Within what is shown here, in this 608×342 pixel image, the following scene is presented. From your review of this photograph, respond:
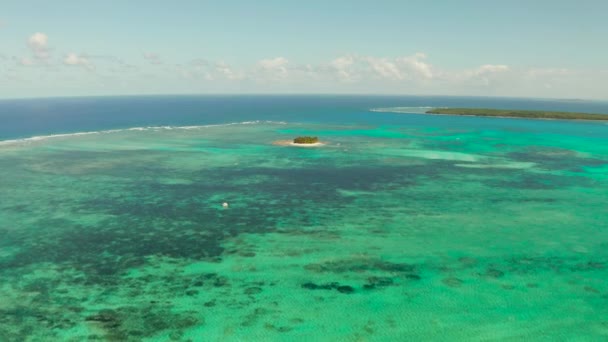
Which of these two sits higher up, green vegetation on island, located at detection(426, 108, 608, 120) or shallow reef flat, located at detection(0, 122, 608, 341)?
green vegetation on island, located at detection(426, 108, 608, 120)

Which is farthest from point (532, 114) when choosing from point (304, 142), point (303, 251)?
point (303, 251)

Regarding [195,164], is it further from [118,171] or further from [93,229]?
[93,229]

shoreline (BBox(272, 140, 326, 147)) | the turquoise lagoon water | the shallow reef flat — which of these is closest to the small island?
shoreline (BBox(272, 140, 326, 147))

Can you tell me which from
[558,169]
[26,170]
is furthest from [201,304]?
[558,169]

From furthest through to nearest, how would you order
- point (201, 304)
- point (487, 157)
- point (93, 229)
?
1. point (487, 157)
2. point (93, 229)
3. point (201, 304)

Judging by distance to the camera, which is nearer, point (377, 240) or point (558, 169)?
point (377, 240)

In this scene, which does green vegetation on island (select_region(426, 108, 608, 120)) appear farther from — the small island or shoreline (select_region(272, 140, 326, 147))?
the small island

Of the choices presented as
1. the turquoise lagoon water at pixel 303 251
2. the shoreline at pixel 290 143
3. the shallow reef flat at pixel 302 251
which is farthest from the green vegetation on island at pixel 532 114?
the shallow reef flat at pixel 302 251
